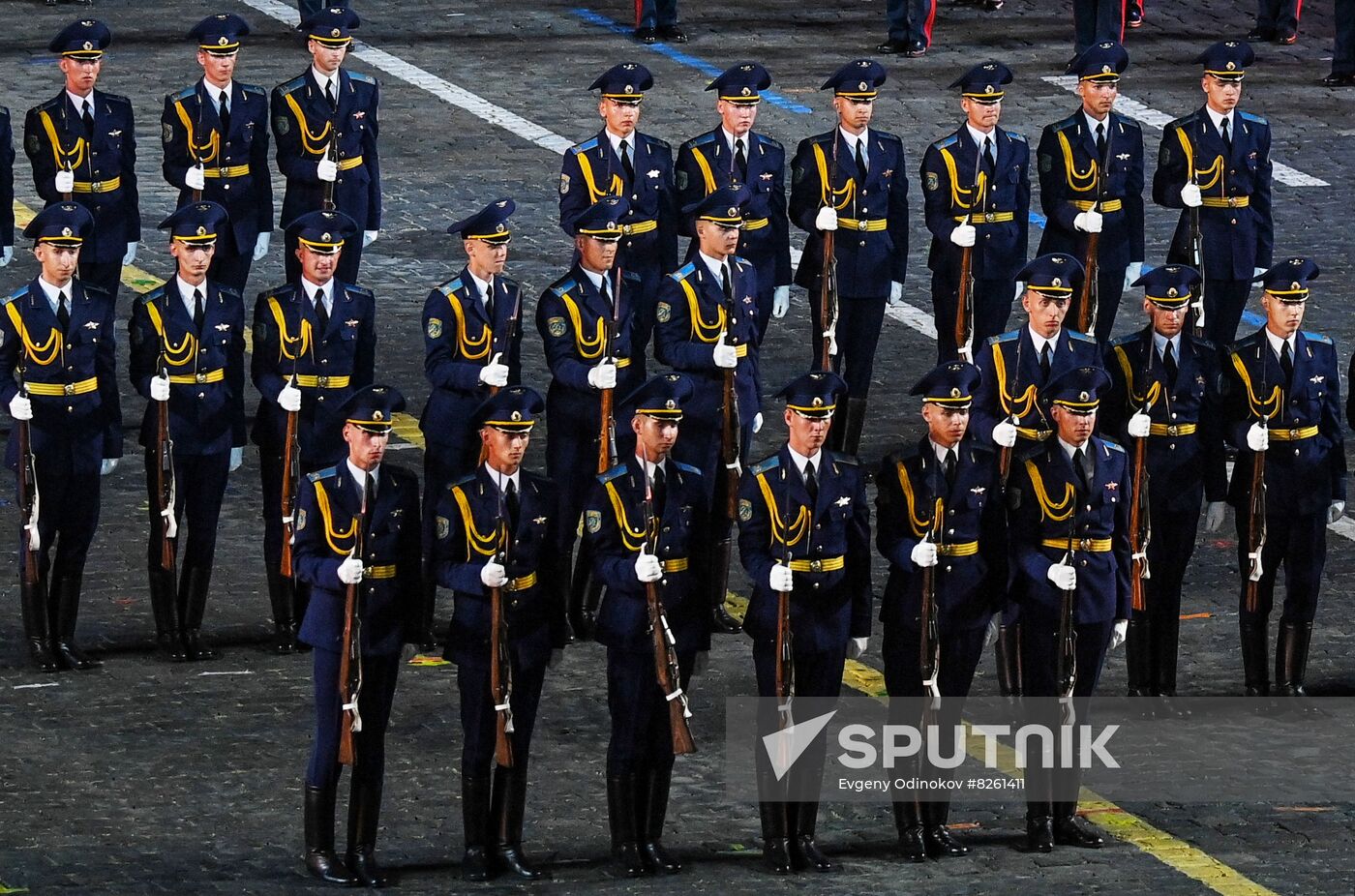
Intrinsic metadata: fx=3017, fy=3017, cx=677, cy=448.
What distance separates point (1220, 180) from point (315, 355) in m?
6.02

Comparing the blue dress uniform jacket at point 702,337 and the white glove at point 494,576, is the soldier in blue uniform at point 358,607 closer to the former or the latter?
the white glove at point 494,576

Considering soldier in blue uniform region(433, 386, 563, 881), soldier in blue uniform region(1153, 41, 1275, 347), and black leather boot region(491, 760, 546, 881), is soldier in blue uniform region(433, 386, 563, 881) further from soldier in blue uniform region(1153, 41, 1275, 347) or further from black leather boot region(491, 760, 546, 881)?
soldier in blue uniform region(1153, 41, 1275, 347)

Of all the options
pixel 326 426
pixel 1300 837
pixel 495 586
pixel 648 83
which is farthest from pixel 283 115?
pixel 1300 837

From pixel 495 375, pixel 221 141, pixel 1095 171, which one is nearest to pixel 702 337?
pixel 495 375

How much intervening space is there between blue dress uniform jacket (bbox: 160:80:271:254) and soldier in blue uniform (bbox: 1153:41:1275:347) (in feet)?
17.8

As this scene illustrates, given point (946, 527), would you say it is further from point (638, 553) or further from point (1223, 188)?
point (1223, 188)

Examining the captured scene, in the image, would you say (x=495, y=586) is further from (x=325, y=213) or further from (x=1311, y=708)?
(x=1311, y=708)

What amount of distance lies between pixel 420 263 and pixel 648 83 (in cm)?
417

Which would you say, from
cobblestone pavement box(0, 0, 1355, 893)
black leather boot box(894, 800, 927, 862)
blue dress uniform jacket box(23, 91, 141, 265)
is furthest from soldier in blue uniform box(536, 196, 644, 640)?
blue dress uniform jacket box(23, 91, 141, 265)

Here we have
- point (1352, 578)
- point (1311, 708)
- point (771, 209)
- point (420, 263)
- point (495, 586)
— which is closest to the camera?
point (495, 586)

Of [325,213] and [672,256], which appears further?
[672,256]

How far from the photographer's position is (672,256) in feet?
57.2

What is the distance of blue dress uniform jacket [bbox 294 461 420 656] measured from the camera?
1238cm

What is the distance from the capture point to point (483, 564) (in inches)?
489
